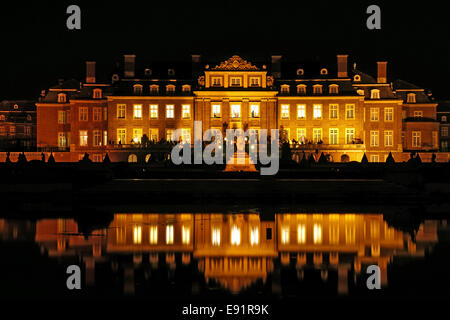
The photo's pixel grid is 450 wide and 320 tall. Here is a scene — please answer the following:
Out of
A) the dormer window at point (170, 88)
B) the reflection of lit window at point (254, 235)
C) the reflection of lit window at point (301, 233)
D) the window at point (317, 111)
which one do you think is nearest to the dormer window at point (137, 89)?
the dormer window at point (170, 88)

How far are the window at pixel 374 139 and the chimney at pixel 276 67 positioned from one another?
28.8 feet

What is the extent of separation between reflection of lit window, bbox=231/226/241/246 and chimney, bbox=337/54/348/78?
4035cm

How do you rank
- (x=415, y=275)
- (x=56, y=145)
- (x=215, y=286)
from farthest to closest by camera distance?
(x=56, y=145)
(x=415, y=275)
(x=215, y=286)

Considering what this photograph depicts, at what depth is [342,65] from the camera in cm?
5453

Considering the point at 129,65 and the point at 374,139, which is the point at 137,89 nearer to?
the point at 129,65

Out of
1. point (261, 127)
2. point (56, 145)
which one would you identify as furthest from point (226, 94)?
point (56, 145)

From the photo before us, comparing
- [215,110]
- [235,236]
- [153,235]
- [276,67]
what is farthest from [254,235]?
[276,67]

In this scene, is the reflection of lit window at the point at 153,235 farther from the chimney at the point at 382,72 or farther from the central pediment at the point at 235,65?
the chimney at the point at 382,72

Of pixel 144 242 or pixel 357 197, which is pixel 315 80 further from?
pixel 144 242

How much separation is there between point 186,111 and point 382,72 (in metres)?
16.0

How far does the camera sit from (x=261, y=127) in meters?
54.2

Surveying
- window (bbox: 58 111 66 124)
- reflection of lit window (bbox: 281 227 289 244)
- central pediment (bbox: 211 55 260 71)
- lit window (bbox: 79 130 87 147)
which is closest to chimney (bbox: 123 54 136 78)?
lit window (bbox: 79 130 87 147)
